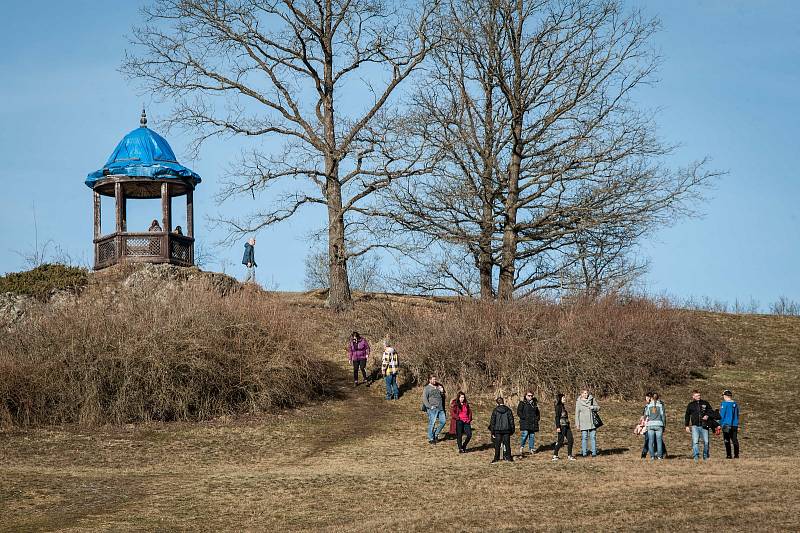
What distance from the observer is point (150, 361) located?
27938 mm

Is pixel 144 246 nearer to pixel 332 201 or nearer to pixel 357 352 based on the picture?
pixel 332 201

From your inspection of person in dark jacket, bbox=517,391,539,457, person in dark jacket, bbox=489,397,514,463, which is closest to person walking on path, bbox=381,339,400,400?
person in dark jacket, bbox=517,391,539,457

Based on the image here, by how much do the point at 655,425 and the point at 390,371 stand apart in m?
9.74

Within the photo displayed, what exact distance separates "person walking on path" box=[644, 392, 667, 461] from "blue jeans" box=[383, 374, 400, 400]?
30.8ft

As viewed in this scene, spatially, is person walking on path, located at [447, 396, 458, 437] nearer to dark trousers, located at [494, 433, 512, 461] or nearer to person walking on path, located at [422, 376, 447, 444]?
person walking on path, located at [422, 376, 447, 444]

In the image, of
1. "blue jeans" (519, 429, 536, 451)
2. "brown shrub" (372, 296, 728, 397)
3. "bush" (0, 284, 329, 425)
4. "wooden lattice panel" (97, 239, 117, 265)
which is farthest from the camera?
"wooden lattice panel" (97, 239, 117, 265)

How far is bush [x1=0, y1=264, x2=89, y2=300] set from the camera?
3409 centimetres

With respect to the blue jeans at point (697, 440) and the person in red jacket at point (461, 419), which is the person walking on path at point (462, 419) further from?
the blue jeans at point (697, 440)

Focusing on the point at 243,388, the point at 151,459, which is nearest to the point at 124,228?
the point at 243,388

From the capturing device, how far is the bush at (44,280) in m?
34.1

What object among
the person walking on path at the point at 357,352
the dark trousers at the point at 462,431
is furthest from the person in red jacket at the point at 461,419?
the person walking on path at the point at 357,352

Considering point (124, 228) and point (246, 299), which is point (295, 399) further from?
point (124, 228)

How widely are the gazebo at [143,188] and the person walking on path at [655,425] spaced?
20079mm

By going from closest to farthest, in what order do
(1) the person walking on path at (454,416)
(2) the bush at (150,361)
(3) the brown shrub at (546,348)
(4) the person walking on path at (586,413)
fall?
(4) the person walking on path at (586,413)
(1) the person walking on path at (454,416)
(2) the bush at (150,361)
(3) the brown shrub at (546,348)
